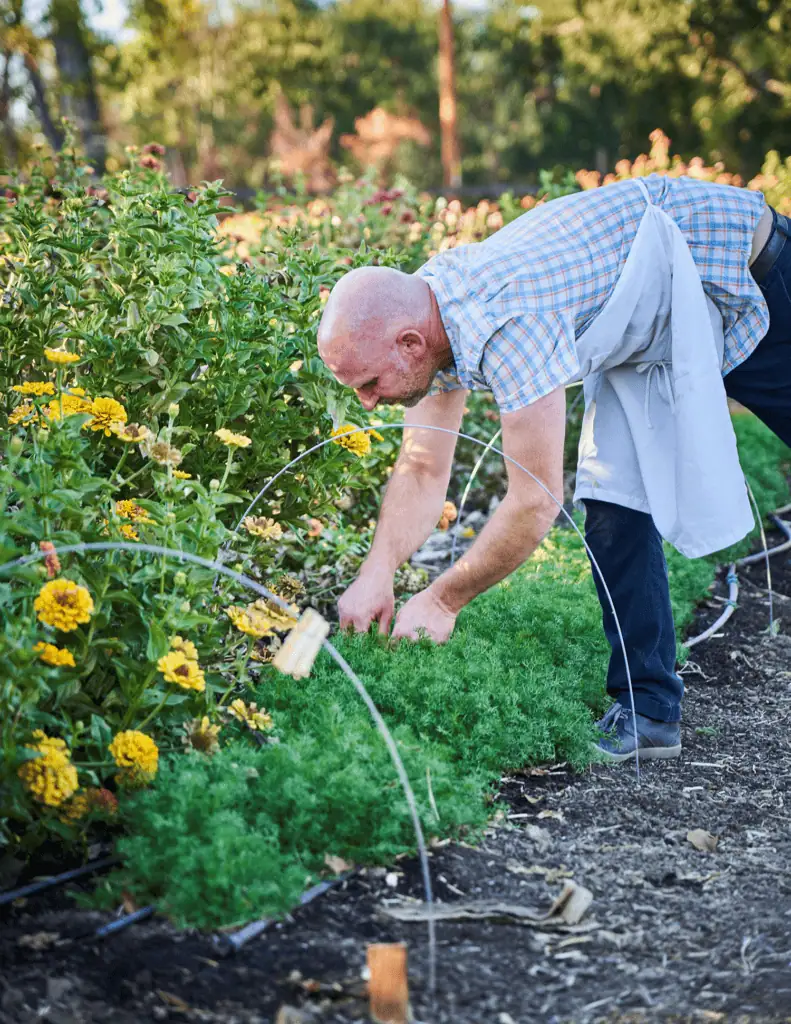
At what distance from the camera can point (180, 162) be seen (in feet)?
96.4

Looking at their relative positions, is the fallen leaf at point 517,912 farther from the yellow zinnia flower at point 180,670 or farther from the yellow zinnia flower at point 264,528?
the yellow zinnia flower at point 264,528

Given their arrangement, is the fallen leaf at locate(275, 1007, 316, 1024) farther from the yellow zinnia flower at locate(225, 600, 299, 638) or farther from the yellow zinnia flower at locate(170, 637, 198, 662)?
the yellow zinnia flower at locate(225, 600, 299, 638)

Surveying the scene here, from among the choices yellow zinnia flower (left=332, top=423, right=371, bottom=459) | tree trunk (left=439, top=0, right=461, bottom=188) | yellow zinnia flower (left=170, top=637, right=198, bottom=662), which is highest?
tree trunk (left=439, top=0, right=461, bottom=188)

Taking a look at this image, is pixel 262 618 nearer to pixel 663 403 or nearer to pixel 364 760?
pixel 364 760

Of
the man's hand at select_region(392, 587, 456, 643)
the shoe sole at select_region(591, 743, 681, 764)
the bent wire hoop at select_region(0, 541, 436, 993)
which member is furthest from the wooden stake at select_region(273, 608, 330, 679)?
the shoe sole at select_region(591, 743, 681, 764)

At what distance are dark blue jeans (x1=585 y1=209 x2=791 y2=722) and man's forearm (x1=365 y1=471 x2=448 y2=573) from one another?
46 centimetres

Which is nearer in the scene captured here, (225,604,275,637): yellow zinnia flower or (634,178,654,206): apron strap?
(225,604,275,637): yellow zinnia flower

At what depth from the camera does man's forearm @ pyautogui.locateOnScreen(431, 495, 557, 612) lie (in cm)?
262

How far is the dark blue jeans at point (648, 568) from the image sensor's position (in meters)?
2.96

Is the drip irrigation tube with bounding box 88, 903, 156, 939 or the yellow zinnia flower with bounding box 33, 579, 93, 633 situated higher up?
the yellow zinnia flower with bounding box 33, 579, 93, 633

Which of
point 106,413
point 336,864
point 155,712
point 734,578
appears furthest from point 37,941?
point 734,578

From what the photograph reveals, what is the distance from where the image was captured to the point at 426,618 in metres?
2.91

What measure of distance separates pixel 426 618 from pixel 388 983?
4.16 ft

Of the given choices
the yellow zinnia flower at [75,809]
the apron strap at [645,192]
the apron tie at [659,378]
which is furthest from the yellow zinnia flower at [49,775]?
the apron strap at [645,192]
